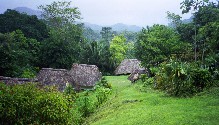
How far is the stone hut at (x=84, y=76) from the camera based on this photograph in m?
31.1

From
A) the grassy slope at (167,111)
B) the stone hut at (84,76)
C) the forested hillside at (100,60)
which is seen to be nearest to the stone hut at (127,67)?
the forested hillside at (100,60)

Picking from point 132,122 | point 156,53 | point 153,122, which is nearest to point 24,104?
point 132,122

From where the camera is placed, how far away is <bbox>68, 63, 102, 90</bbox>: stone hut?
31141 mm

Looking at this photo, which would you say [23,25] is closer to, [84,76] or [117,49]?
[84,76]

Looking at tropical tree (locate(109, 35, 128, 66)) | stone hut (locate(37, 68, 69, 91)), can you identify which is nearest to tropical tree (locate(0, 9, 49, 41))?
tropical tree (locate(109, 35, 128, 66))

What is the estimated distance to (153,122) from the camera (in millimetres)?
12086

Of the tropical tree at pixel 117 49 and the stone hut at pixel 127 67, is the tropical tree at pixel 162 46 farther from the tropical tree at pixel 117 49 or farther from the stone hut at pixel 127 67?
the tropical tree at pixel 117 49

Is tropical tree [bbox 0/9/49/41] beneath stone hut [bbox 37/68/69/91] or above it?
above

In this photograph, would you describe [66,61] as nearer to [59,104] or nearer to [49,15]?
[49,15]

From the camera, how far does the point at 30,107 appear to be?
1263 centimetres

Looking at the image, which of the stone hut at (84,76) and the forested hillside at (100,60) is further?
the stone hut at (84,76)

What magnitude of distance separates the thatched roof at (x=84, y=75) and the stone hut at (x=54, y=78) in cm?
309

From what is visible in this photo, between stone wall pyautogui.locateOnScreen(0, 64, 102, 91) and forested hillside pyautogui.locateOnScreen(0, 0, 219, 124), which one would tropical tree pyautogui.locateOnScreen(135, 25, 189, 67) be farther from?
stone wall pyautogui.locateOnScreen(0, 64, 102, 91)

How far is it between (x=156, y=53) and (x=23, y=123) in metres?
15.5
